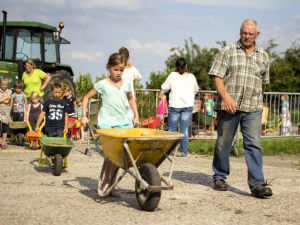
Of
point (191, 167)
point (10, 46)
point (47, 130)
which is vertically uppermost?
point (10, 46)

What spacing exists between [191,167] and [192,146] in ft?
10.5

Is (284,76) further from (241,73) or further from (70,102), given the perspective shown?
(241,73)

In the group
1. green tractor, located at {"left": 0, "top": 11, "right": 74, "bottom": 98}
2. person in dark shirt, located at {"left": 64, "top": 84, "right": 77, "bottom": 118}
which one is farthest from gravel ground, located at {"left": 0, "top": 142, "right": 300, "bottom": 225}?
green tractor, located at {"left": 0, "top": 11, "right": 74, "bottom": 98}

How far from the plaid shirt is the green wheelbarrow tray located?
254 cm

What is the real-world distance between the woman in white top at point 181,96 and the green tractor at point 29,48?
4.72m

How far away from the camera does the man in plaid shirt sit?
715 centimetres

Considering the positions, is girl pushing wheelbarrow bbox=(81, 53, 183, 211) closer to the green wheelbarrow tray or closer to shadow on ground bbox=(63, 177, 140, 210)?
shadow on ground bbox=(63, 177, 140, 210)

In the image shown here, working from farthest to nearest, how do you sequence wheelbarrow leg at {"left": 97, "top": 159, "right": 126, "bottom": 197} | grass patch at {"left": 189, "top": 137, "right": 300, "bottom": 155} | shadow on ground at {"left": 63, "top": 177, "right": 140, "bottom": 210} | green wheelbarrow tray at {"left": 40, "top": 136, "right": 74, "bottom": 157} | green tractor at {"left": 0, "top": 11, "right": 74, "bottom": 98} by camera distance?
green tractor at {"left": 0, "top": 11, "right": 74, "bottom": 98} → grass patch at {"left": 189, "top": 137, "right": 300, "bottom": 155} → green wheelbarrow tray at {"left": 40, "top": 136, "right": 74, "bottom": 157} → wheelbarrow leg at {"left": 97, "top": 159, "right": 126, "bottom": 197} → shadow on ground at {"left": 63, "top": 177, "right": 140, "bottom": 210}

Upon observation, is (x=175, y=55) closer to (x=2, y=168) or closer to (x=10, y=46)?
(x=10, y=46)

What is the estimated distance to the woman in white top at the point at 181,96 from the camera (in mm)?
11523

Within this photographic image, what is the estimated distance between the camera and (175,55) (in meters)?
43.7

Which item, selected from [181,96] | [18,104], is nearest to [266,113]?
[181,96]

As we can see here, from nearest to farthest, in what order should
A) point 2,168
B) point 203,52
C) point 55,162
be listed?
1. point 55,162
2. point 2,168
3. point 203,52

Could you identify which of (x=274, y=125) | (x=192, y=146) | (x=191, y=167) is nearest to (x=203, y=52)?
(x=274, y=125)
